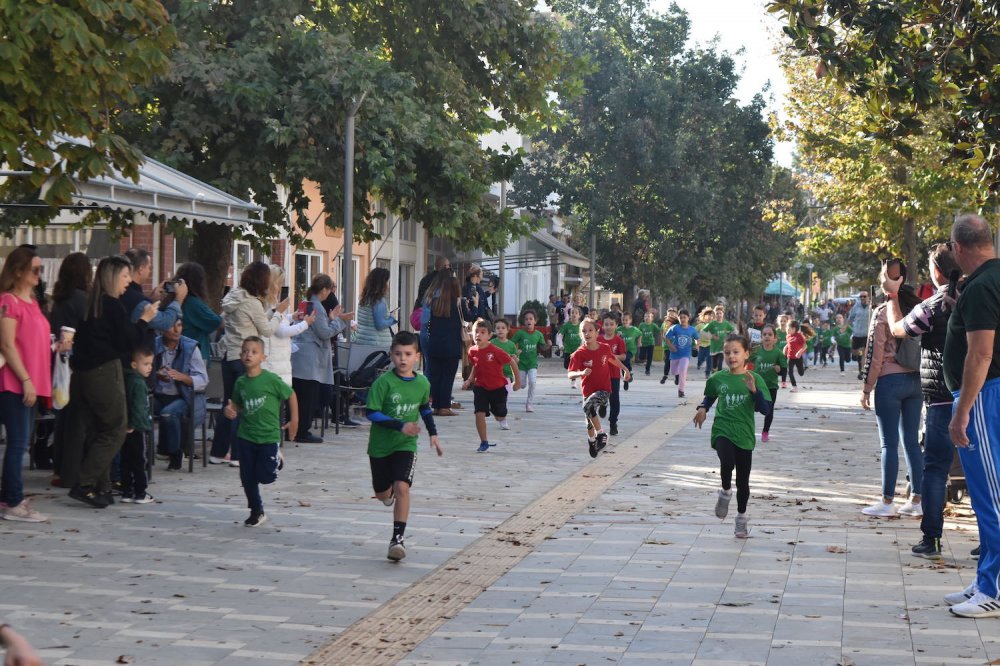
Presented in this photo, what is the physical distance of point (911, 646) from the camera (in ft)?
20.0

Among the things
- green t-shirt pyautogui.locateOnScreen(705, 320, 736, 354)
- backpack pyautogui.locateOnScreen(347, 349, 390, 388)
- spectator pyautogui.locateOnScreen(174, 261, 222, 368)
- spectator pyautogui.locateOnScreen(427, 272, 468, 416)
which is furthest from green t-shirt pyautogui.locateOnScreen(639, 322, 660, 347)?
spectator pyautogui.locateOnScreen(174, 261, 222, 368)

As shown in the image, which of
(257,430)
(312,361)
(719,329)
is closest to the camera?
(257,430)

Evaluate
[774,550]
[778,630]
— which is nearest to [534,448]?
[774,550]

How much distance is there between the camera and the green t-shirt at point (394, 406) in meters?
8.38

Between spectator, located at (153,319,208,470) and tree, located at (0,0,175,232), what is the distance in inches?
75.0

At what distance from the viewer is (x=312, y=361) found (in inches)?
573

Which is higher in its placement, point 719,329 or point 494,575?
point 719,329

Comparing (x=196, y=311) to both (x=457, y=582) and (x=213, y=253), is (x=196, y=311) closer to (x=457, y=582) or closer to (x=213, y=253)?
(x=457, y=582)

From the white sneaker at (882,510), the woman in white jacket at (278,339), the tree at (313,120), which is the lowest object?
the white sneaker at (882,510)

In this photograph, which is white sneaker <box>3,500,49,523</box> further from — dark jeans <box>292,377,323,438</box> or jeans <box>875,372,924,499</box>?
jeans <box>875,372,924,499</box>

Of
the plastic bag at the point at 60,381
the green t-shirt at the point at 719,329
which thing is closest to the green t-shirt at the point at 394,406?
the plastic bag at the point at 60,381

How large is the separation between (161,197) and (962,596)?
836cm

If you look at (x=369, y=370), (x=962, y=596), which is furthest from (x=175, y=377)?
(x=962, y=596)

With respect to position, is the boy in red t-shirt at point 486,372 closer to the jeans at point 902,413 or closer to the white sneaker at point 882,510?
the white sneaker at point 882,510
